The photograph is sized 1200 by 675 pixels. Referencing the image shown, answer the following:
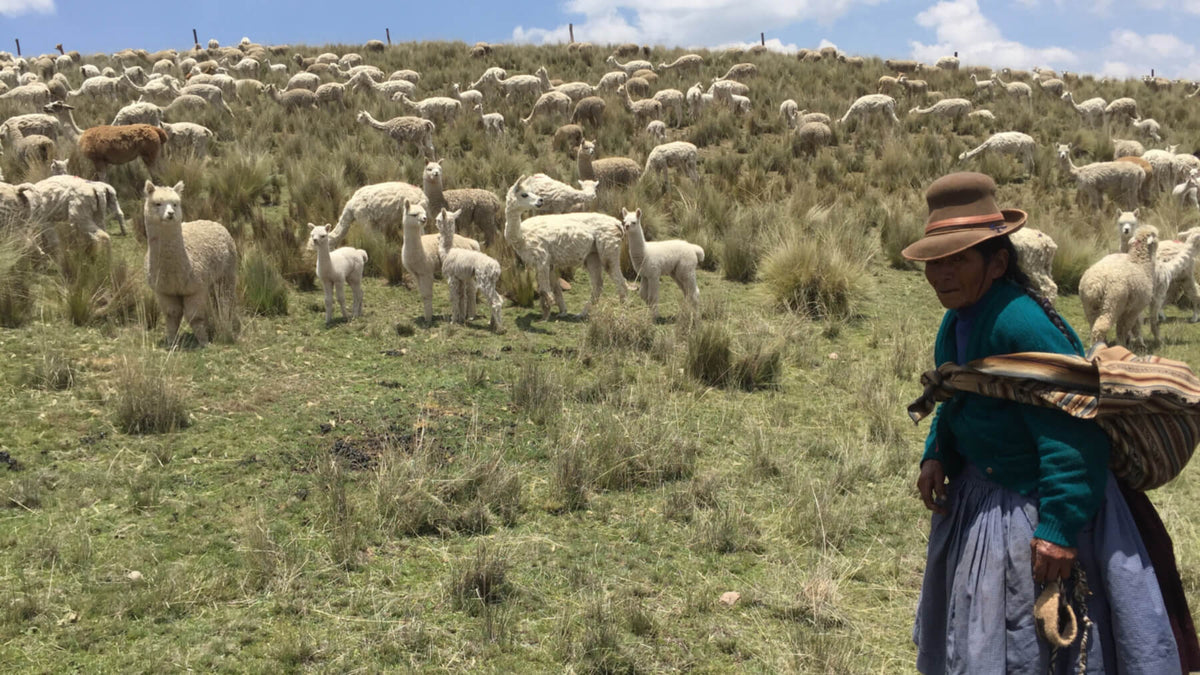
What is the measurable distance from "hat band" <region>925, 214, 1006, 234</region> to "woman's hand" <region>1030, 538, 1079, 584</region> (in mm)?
917

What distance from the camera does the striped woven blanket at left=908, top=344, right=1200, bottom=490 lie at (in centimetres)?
235

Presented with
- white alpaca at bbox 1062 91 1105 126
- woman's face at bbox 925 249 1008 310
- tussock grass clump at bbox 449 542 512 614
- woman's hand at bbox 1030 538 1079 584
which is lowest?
tussock grass clump at bbox 449 542 512 614

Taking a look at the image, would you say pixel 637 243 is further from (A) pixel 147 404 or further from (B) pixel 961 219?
(B) pixel 961 219

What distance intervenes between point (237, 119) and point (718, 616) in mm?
19646

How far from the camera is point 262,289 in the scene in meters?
9.18

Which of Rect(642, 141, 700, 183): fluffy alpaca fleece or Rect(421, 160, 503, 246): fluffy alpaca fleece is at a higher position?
Rect(642, 141, 700, 183): fluffy alpaca fleece

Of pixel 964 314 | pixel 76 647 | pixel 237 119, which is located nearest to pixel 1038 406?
pixel 964 314

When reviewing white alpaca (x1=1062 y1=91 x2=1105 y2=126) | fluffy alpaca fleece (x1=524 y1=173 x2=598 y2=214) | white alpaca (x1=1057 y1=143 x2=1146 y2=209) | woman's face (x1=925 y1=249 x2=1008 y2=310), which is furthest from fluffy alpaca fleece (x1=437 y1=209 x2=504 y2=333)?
white alpaca (x1=1062 y1=91 x2=1105 y2=126)

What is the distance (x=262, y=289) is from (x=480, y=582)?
577 centimetres

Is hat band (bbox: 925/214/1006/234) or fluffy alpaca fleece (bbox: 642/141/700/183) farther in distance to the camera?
fluffy alpaca fleece (bbox: 642/141/700/183)

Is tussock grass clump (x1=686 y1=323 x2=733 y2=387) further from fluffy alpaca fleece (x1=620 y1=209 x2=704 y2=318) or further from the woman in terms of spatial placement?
the woman

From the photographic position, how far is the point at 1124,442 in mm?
2424

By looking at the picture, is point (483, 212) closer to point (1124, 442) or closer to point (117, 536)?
point (117, 536)

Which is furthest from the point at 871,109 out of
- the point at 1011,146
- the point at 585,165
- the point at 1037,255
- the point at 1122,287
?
the point at 1122,287
